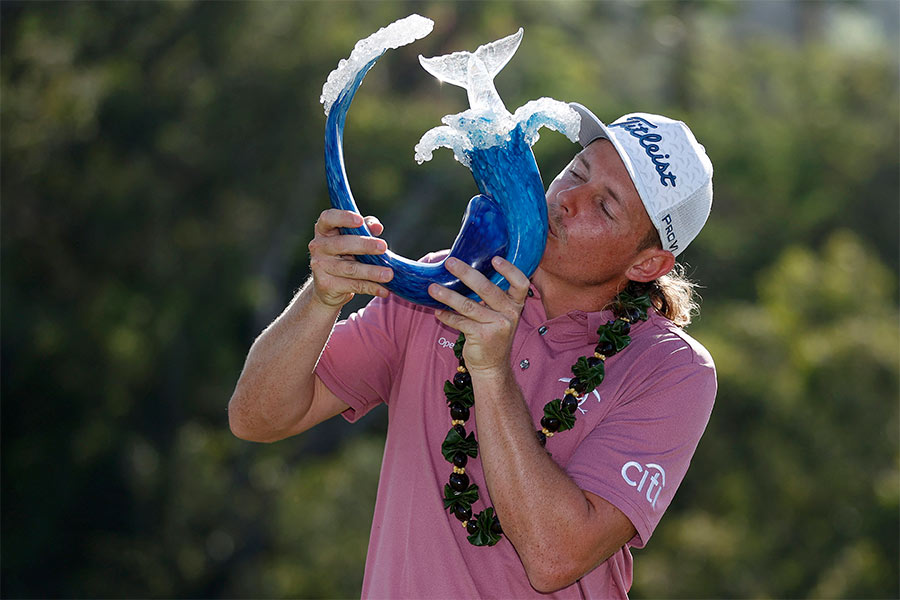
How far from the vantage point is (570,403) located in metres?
2.38

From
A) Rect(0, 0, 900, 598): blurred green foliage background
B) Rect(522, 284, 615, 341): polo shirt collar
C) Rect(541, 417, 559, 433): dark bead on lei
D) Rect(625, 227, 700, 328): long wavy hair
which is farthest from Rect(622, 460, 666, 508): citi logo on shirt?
Rect(0, 0, 900, 598): blurred green foliage background

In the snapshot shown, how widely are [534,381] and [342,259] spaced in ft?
1.90

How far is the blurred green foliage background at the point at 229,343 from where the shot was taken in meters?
10.7

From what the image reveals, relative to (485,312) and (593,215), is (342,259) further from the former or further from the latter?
(593,215)

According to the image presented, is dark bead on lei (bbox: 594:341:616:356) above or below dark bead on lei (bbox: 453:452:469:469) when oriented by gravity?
above

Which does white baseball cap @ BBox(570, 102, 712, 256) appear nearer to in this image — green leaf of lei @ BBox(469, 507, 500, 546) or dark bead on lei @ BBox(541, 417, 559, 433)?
dark bead on lei @ BBox(541, 417, 559, 433)

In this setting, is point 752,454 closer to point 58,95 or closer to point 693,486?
point 693,486

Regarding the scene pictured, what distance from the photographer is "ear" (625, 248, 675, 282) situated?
8.50 ft

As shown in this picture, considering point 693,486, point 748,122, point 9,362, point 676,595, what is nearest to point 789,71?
point 748,122

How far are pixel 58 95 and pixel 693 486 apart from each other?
8.83m

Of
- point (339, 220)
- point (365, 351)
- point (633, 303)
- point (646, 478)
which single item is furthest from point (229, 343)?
point (646, 478)

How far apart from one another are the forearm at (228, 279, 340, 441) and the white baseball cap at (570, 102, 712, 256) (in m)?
0.77

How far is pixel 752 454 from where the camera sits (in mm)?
11641

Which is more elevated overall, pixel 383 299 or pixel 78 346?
pixel 383 299
